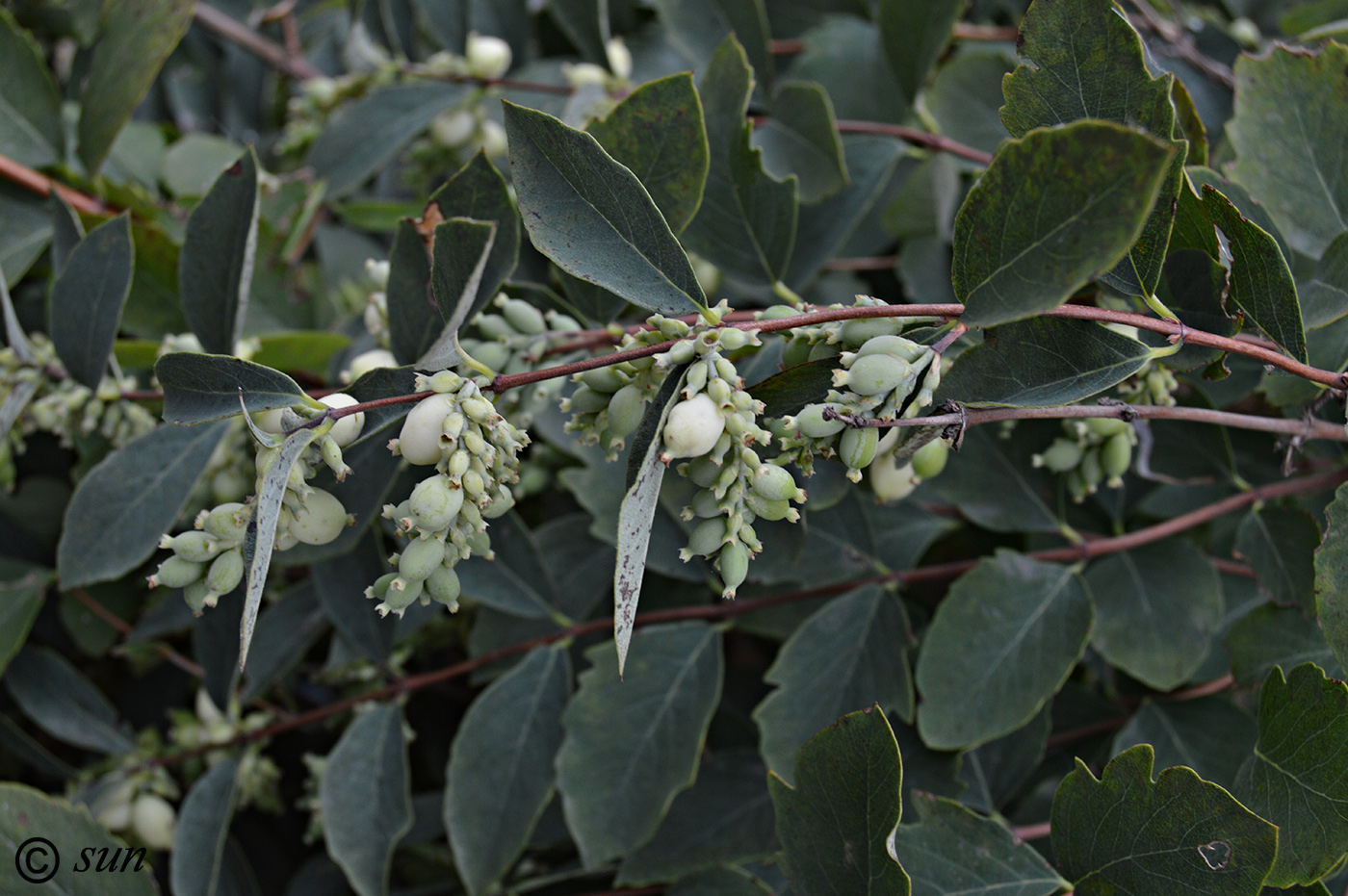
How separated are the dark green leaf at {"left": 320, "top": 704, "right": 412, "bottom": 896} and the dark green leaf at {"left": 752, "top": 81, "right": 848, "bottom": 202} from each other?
0.99m

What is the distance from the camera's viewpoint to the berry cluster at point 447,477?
0.69m

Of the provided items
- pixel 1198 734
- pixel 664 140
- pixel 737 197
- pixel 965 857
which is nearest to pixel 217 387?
pixel 664 140

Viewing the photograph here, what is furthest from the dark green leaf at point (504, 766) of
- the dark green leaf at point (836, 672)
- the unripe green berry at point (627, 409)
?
the unripe green berry at point (627, 409)

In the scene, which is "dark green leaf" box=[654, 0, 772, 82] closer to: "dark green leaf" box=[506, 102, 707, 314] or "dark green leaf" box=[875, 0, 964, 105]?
"dark green leaf" box=[875, 0, 964, 105]

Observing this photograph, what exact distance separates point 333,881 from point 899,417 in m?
1.27

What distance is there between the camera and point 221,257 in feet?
3.69

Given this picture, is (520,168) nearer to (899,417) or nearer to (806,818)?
(899,417)

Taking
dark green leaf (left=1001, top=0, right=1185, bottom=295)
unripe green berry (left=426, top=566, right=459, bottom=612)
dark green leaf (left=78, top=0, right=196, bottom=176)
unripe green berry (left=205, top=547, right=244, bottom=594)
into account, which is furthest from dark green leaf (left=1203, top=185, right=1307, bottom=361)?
dark green leaf (left=78, top=0, right=196, bottom=176)

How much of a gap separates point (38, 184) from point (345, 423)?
106 centimetres

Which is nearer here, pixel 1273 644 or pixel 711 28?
pixel 1273 644

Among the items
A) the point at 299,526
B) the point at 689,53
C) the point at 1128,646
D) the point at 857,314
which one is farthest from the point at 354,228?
the point at 1128,646

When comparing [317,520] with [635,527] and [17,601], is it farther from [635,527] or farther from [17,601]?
[17,601]

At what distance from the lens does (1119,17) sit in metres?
0.75
